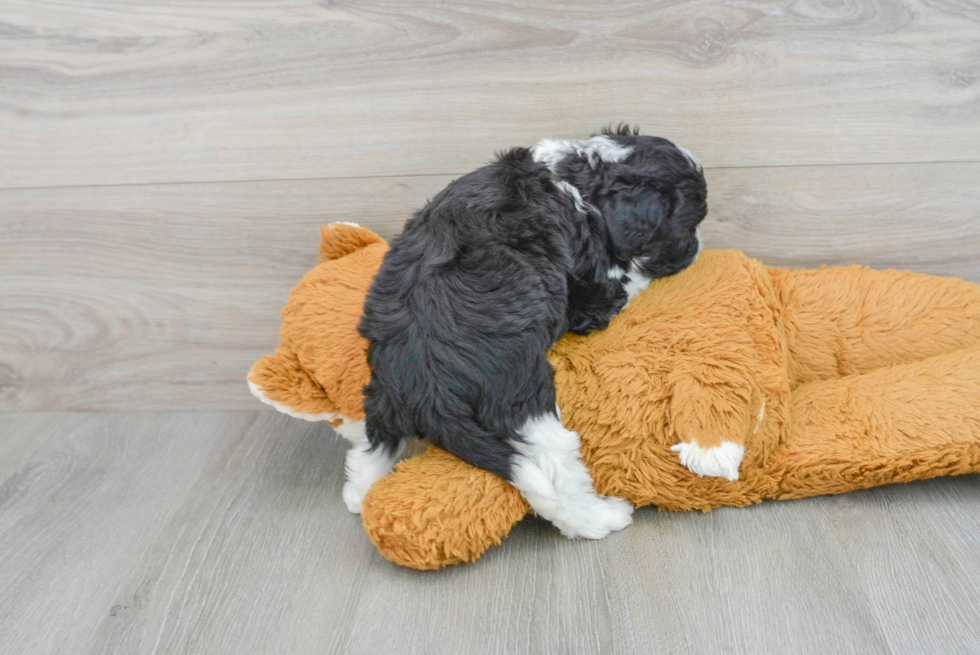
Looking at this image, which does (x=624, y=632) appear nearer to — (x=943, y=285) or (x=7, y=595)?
(x=943, y=285)

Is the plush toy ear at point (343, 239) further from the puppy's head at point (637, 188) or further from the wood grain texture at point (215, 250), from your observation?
the puppy's head at point (637, 188)

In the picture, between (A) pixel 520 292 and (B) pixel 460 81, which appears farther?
(B) pixel 460 81

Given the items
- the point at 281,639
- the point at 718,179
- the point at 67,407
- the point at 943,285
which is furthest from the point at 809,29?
the point at 67,407

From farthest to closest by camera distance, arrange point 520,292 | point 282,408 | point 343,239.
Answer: point 343,239
point 282,408
point 520,292

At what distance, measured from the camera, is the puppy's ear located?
0.98 metres

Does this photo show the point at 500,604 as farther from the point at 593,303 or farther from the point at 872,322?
the point at 872,322

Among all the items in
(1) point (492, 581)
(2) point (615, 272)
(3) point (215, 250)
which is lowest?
(1) point (492, 581)

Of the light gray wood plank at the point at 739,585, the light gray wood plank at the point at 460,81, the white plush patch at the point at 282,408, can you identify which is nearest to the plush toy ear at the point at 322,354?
the white plush patch at the point at 282,408

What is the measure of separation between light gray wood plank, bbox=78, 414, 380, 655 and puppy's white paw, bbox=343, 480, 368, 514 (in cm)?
2

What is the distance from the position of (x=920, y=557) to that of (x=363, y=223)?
3.42 feet

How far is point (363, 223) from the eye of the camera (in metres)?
1.33

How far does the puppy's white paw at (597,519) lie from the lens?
1.02 m

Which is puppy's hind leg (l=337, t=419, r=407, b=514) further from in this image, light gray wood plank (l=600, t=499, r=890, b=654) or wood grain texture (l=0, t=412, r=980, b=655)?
light gray wood plank (l=600, t=499, r=890, b=654)

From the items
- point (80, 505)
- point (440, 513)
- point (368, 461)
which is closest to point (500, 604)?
point (440, 513)
